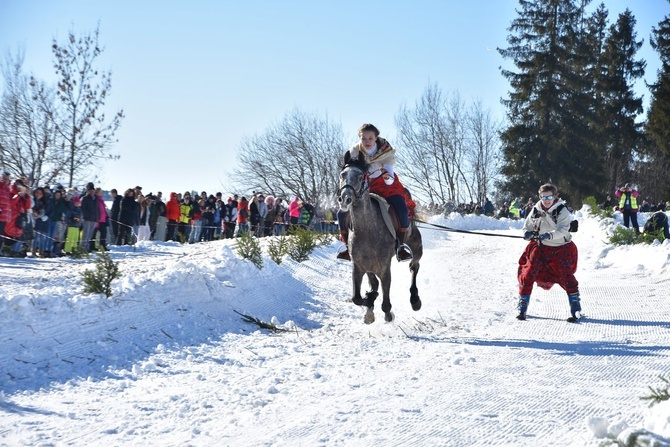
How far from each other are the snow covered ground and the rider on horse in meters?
1.28

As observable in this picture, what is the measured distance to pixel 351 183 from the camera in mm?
8086

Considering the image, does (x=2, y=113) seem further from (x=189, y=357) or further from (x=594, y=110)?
(x=594, y=110)

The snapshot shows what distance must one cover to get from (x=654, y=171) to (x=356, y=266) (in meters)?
56.0

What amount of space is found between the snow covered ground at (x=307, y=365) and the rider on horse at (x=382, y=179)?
4.22ft

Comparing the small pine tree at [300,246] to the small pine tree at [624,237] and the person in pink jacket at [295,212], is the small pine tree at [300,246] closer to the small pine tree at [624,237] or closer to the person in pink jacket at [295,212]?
the small pine tree at [624,237]

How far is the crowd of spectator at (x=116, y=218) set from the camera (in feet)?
50.0

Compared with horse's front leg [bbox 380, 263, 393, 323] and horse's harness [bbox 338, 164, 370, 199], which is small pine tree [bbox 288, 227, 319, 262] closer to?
horse's front leg [bbox 380, 263, 393, 323]

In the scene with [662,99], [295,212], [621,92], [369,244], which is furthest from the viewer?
[621,92]

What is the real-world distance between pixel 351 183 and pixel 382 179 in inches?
50.9

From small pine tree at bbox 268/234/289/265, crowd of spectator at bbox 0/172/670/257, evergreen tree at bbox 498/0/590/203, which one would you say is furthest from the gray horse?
evergreen tree at bbox 498/0/590/203

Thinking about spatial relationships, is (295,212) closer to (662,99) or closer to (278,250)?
(278,250)

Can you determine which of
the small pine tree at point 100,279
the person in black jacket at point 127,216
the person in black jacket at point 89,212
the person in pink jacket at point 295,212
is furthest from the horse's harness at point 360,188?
the person in pink jacket at point 295,212

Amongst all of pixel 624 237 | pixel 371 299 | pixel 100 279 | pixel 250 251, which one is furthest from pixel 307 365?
pixel 624 237

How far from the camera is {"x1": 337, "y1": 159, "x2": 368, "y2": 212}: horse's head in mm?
7961
